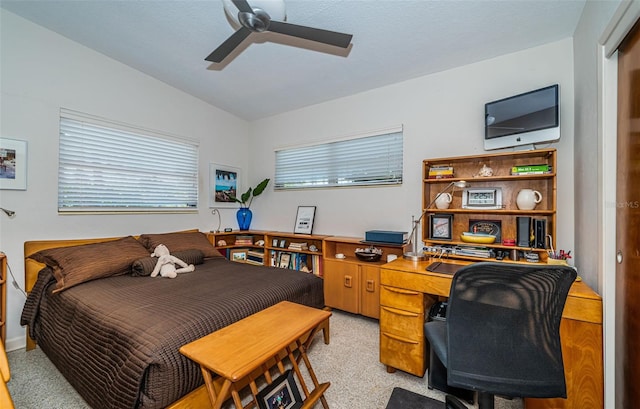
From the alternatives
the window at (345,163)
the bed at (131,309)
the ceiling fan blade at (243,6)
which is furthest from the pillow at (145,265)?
the ceiling fan blade at (243,6)

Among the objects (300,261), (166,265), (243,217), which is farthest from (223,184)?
(166,265)

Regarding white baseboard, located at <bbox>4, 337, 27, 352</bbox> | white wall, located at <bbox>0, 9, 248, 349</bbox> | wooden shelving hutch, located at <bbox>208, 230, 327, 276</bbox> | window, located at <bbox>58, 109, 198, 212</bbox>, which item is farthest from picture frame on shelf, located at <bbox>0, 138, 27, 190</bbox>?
wooden shelving hutch, located at <bbox>208, 230, 327, 276</bbox>

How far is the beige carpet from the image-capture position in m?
1.60

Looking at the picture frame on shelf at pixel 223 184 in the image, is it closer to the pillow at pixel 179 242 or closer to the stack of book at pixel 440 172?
the pillow at pixel 179 242

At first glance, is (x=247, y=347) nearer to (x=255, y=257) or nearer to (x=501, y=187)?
(x=501, y=187)

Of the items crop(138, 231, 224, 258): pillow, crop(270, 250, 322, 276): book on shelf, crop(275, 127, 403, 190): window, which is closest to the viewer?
crop(138, 231, 224, 258): pillow

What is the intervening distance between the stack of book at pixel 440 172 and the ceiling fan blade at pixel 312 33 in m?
1.38

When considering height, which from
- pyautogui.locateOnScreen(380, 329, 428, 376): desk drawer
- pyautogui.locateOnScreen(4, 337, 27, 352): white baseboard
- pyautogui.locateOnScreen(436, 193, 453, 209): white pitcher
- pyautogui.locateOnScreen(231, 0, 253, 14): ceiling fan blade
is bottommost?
pyautogui.locateOnScreen(4, 337, 27, 352): white baseboard

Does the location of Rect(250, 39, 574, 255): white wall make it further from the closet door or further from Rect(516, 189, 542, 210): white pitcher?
the closet door

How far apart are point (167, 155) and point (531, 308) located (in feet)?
12.2

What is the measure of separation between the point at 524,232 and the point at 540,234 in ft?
0.32

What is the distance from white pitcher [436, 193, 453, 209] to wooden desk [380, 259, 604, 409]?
0.55 metres

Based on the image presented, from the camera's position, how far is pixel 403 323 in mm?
1885

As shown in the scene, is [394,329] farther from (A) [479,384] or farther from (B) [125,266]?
(B) [125,266]
